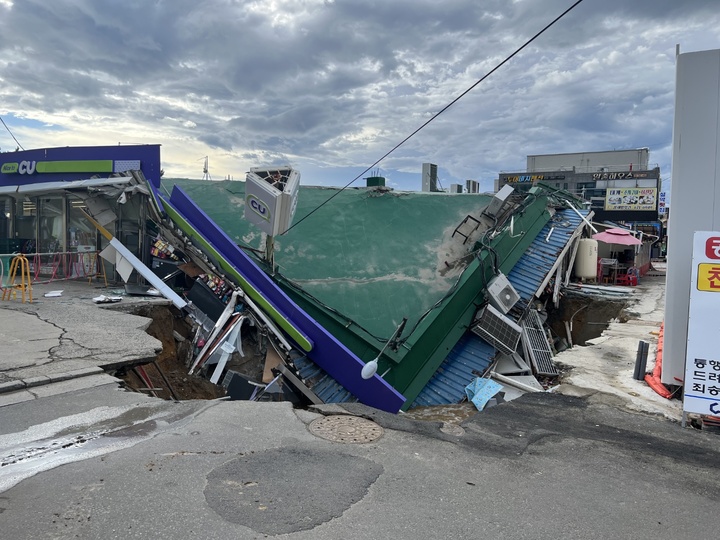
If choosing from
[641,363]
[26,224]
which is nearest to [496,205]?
[641,363]

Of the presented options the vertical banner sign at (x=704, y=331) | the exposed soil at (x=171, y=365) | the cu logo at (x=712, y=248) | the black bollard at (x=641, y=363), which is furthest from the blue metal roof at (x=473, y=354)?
the cu logo at (x=712, y=248)

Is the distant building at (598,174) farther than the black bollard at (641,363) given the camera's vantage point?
Yes

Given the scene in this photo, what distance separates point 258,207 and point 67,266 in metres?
6.56

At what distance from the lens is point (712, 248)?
564 cm

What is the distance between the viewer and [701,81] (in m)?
6.09

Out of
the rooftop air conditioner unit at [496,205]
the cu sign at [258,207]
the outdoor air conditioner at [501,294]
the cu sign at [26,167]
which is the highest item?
the cu sign at [26,167]

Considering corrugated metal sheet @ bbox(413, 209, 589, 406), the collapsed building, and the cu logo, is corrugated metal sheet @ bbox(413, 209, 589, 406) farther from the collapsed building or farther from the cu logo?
the cu logo

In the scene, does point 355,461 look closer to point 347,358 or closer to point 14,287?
point 347,358

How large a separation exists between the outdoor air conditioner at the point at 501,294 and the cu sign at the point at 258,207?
5.48 metres

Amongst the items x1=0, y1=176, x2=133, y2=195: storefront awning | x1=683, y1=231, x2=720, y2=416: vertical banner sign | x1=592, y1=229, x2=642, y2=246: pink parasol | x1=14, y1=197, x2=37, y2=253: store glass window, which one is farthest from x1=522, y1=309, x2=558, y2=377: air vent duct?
x1=14, y1=197, x2=37, y2=253: store glass window

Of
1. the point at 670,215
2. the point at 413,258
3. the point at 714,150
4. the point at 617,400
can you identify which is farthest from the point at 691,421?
the point at 413,258

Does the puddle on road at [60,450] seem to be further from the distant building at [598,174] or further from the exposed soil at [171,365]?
the distant building at [598,174]

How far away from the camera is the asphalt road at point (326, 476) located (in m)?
3.20

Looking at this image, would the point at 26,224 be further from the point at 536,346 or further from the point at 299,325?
the point at 536,346
